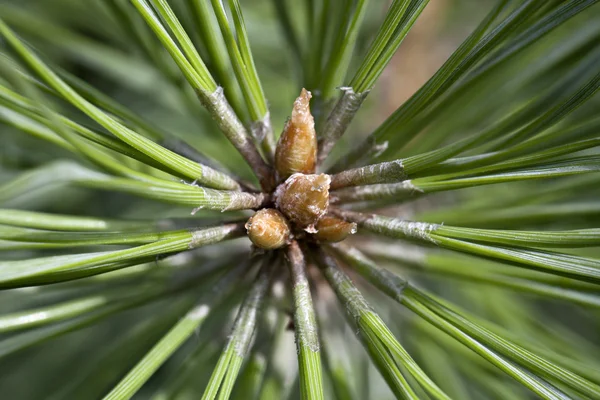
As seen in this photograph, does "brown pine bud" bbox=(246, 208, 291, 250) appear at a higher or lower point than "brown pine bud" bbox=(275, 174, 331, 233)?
lower

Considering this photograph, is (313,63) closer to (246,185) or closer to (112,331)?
(246,185)

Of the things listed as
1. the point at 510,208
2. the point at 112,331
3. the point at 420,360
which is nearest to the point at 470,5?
the point at 510,208

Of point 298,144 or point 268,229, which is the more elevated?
point 298,144
